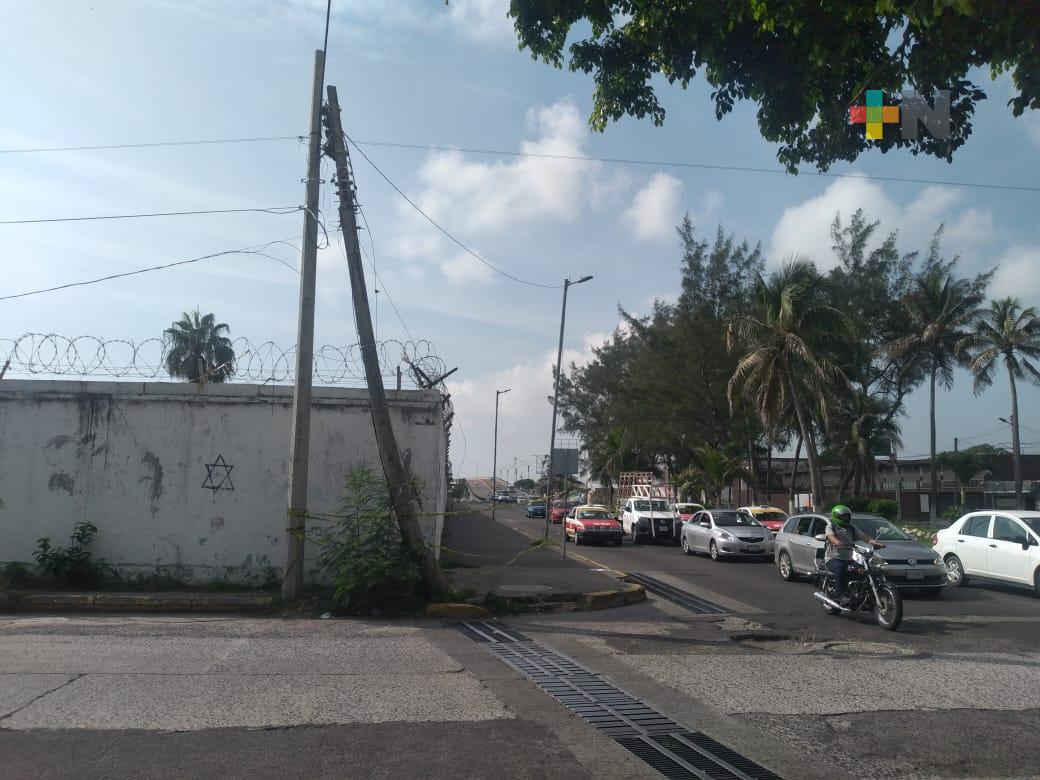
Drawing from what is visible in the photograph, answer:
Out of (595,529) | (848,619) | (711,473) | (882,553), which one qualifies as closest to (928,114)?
(848,619)

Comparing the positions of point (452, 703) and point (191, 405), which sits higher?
point (191, 405)

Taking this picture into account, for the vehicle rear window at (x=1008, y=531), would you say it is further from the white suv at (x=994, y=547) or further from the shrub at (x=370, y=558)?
the shrub at (x=370, y=558)

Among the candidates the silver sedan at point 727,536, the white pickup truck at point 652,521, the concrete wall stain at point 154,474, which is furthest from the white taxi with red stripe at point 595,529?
the concrete wall stain at point 154,474

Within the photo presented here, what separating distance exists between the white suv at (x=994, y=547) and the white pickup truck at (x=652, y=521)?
589 inches

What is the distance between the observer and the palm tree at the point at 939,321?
131ft

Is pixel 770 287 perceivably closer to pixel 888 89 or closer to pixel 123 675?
pixel 888 89

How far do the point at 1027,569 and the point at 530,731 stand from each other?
40.6ft

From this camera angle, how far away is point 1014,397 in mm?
42000

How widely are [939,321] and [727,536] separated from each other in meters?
23.5

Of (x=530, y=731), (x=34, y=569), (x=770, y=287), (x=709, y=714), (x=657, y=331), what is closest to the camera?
(x=530, y=731)

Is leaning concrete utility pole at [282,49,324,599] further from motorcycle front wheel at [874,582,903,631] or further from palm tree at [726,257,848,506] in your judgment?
palm tree at [726,257,848,506]

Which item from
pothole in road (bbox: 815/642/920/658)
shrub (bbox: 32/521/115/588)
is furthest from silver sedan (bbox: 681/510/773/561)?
shrub (bbox: 32/521/115/588)

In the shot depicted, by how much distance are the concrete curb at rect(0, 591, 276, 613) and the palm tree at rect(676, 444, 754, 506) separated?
32.7 metres

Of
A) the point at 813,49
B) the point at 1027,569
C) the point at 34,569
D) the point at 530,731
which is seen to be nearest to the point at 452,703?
the point at 530,731
